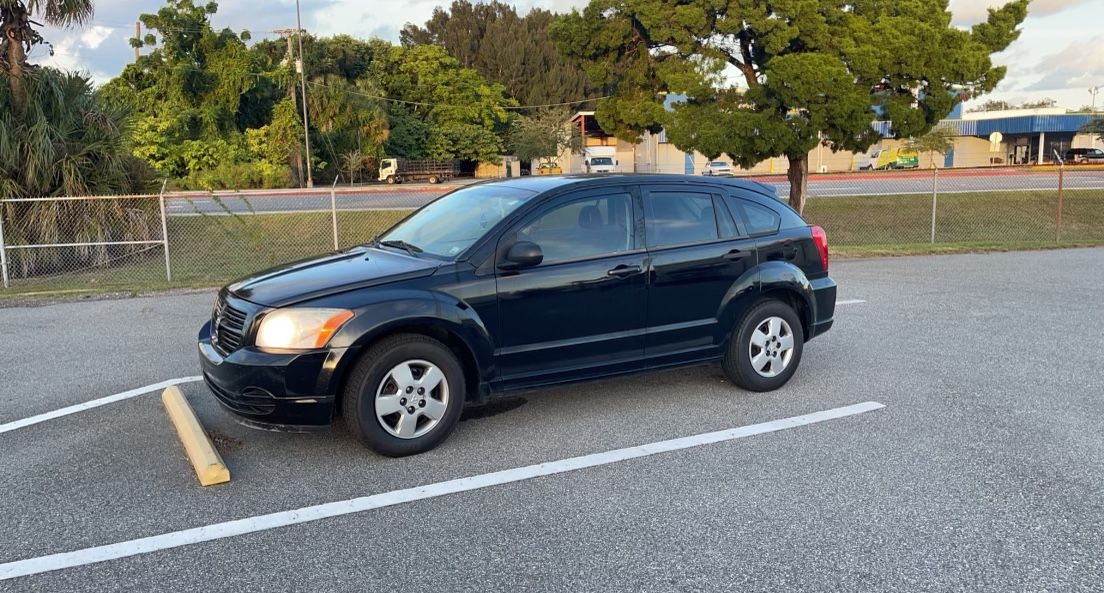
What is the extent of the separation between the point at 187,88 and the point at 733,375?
4673 centimetres

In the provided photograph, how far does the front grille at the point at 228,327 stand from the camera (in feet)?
15.4

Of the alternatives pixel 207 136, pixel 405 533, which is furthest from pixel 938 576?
pixel 207 136

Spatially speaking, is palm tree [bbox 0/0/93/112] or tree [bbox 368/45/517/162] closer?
palm tree [bbox 0/0/93/112]

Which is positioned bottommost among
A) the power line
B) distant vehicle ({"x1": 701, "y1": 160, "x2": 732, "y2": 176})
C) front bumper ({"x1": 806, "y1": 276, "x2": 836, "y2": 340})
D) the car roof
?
front bumper ({"x1": 806, "y1": 276, "x2": 836, "y2": 340})

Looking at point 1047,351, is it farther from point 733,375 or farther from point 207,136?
point 207,136

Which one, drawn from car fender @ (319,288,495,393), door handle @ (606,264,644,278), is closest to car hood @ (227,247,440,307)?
car fender @ (319,288,495,393)

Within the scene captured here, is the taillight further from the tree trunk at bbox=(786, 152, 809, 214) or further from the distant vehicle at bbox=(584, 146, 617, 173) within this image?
the distant vehicle at bbox=(584, 146, 617, 173)

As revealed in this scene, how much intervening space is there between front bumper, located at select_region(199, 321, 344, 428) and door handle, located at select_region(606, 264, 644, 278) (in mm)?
1819

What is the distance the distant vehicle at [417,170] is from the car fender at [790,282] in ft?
152

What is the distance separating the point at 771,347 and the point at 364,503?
3221 mm

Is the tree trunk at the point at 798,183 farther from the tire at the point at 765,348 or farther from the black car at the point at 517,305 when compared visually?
the tire at the point at 765,348

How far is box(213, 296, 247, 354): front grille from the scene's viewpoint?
4699 millimetres

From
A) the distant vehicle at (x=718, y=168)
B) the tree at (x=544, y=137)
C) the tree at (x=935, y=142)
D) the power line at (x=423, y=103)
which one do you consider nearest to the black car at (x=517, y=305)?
the power line at (x=423, y=103)

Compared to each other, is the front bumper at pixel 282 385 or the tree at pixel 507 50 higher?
the tree at pixel 507 50
